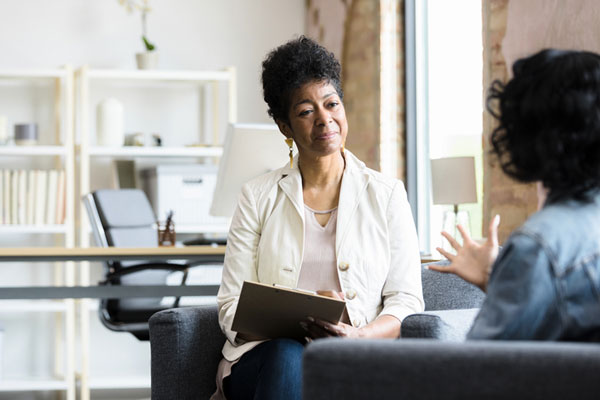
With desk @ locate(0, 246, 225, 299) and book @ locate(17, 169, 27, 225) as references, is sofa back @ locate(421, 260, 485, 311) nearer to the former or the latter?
desk @ locate(0, 246, 225, 299)

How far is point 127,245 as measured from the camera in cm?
384

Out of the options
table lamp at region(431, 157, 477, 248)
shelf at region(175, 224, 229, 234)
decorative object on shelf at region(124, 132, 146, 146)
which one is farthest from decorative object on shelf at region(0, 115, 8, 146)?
table lamp at region(431, 157, 477, 248)

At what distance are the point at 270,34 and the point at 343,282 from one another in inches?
132

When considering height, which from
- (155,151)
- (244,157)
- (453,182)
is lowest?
(453,182)

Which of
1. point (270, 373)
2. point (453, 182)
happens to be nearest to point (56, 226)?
point (453, 182)

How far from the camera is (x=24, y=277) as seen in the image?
4.70 metres

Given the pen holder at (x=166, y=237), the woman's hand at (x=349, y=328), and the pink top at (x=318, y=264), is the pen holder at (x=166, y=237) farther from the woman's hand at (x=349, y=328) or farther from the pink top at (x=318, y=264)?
the woman's hand at (x=349, y=328)

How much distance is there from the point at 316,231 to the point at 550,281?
3.47 ft

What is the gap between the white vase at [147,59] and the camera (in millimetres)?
4633

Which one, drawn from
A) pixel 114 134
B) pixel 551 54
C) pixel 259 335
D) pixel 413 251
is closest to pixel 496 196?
pixel 413 251

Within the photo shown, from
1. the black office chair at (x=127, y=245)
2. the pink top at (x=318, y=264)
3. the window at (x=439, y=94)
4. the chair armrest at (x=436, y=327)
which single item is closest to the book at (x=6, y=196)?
the black office chair at (x=127, y=245)

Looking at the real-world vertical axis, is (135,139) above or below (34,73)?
below

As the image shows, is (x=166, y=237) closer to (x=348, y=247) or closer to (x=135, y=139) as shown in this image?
(x=348, y=247)

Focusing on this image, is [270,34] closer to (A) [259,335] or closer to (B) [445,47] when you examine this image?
(B) [445,47]
